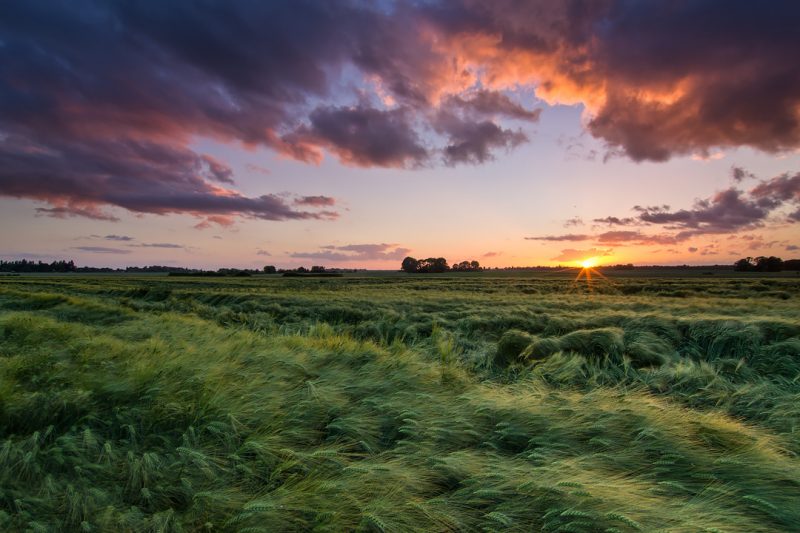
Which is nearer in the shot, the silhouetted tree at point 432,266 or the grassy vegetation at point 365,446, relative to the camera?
the grassy vegetation at point 365,446

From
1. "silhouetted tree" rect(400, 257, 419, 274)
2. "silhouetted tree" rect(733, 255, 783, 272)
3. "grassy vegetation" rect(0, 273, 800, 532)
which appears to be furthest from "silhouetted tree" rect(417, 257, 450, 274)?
"grassy vegetation" rect(0, 273, 800, 532)

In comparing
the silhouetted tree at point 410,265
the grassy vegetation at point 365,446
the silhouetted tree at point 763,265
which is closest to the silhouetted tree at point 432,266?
the silhouetted tree at point 410,265

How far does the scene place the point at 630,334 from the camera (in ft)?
31.9

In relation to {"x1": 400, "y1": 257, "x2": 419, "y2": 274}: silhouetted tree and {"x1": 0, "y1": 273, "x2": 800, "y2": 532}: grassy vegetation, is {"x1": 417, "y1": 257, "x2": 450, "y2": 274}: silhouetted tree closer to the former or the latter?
{"x1": 400, "y1": 257, "x2": 419, "y2": 274}: silhouetted tree

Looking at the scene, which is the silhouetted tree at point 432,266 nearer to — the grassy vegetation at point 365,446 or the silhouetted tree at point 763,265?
the silhouetted tree at point 763,265

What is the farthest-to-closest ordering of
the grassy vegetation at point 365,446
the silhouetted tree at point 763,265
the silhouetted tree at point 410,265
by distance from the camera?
1. the silhouetted tree at point 410,265
2. the silhouetted tree at point 763,265
3. the grassy vegetation at point 365,446

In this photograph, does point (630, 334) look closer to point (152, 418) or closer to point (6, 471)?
point (152, 418)

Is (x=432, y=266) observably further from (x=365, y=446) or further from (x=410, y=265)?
(x=365, y=446)

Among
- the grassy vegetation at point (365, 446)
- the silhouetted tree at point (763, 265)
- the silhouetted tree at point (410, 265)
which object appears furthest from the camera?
the silhouetted tree at point (410, 265)

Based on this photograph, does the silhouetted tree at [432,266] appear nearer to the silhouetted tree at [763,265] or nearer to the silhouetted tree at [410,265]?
the silhouetted tree at [410,265]

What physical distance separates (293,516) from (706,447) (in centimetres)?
349

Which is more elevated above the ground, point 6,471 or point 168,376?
point 168,376

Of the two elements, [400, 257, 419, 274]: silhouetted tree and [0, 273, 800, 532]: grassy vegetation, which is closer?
[0, 273, 800, 532]: grassy vegetation

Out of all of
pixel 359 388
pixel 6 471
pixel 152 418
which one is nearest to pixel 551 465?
pixel 359 388
